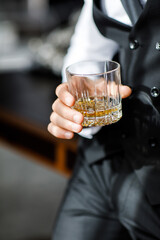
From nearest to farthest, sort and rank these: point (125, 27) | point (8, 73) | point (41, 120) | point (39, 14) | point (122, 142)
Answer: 1. point (125, 27)
2. point (122, 142)
3. point (41, 120)
4. point (8, 73)
5. point (39, 14)

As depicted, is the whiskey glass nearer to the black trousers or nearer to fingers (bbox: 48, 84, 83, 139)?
fingers (bbox: 48, 84, 83, 139)

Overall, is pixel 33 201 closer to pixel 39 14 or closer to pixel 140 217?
pixel 140 217

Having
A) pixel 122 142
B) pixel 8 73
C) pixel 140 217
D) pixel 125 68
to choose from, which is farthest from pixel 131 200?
pixel 8 73

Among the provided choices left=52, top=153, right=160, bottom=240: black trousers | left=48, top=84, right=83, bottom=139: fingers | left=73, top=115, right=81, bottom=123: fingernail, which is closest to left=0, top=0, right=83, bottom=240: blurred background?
left=52, top=153, right=160, bottom=240: black trousers

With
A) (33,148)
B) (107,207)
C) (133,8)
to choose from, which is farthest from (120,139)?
(33,148)

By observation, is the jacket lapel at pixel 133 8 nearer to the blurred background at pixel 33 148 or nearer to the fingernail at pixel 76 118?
the fingernail at pixel 76 118
